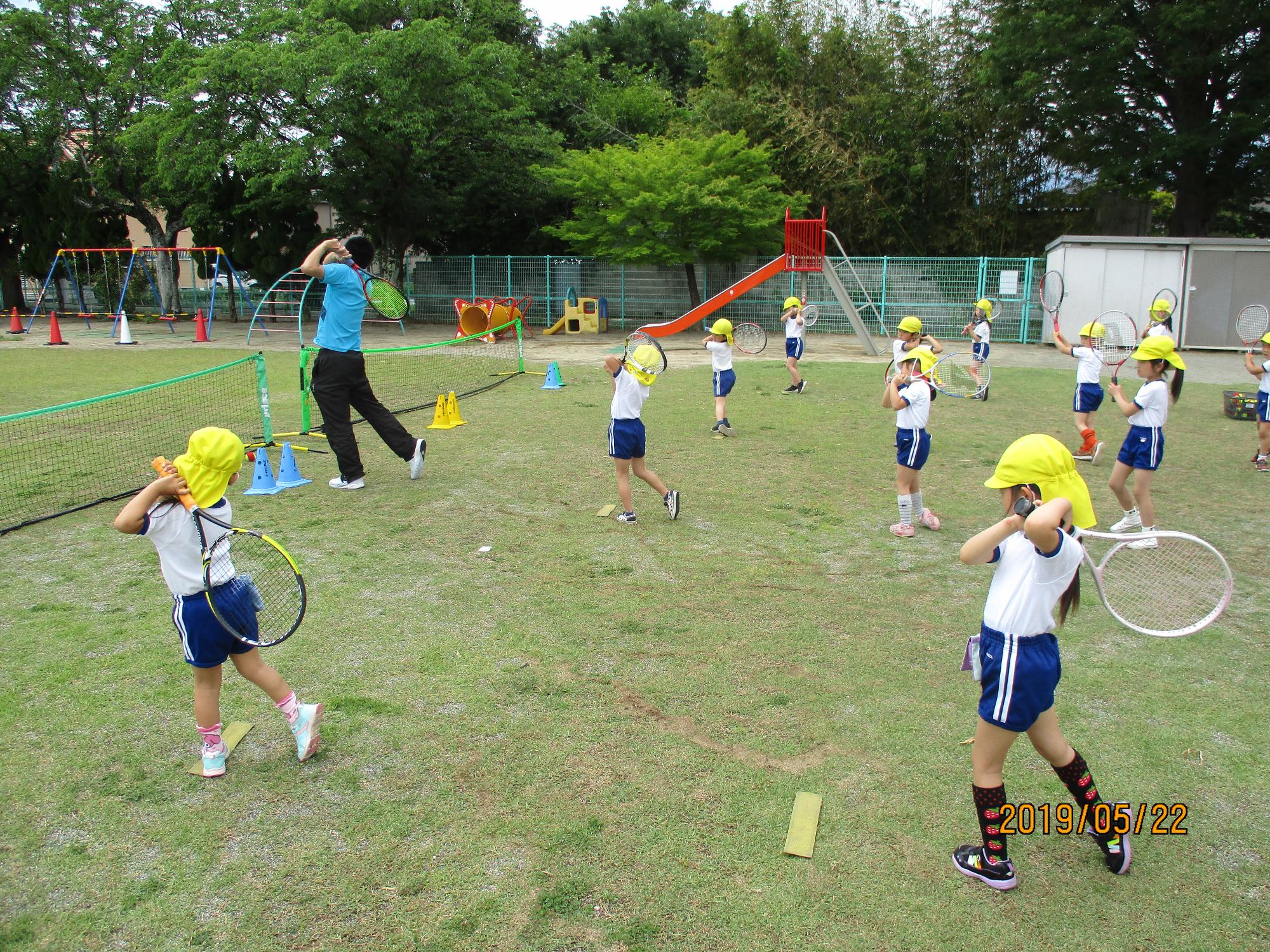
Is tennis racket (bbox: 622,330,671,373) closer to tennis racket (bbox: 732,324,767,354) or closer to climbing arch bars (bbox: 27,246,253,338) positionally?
tennis racket (bbox: 732,324,767,354)

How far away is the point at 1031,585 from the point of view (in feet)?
11.3

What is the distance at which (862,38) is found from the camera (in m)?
29.5

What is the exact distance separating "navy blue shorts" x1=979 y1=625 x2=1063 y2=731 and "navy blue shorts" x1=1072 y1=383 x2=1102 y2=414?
8110 mm

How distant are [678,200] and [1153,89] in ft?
43.5

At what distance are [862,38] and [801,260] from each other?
38.5 feet

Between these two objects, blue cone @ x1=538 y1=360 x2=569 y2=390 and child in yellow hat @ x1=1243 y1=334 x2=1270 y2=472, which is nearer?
child in yellow hat @ x1=1243 y1=334 x2=1270 y2=472

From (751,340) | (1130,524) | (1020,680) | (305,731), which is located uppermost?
(751,340)

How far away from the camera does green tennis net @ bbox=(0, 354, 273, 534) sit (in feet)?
29.6

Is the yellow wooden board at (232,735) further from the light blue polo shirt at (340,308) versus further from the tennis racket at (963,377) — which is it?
the tennis racket at (963,377)

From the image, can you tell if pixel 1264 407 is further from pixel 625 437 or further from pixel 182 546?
pixel 182 546

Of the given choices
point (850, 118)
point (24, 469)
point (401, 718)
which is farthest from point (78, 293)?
point (401, 718)

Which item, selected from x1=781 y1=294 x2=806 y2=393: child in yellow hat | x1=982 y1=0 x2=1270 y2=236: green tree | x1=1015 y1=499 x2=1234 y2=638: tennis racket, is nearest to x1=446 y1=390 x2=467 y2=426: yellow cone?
x1=781 y1=294 x2=806 y2=393: child in yellow hat

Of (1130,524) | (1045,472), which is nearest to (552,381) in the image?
(1130,524)

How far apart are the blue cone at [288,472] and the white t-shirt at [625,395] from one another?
12.3 ft
